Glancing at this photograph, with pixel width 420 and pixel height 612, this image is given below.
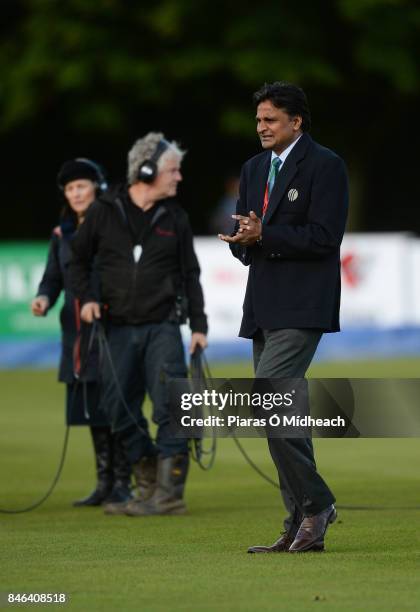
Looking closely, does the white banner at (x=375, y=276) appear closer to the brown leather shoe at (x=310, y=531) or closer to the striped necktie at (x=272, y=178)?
the striped necktie at (x=272, y=178)

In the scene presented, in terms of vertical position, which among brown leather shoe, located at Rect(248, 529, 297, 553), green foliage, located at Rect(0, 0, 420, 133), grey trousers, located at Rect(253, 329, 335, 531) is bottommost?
brown leather shoe, located at Rect(248, 529, 297, 553)

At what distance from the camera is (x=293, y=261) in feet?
25.7

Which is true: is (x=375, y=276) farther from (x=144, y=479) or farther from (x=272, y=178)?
(x=272, y=178)

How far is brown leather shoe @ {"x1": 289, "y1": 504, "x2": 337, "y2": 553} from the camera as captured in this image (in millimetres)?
7906

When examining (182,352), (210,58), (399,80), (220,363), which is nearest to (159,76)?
(210,58)

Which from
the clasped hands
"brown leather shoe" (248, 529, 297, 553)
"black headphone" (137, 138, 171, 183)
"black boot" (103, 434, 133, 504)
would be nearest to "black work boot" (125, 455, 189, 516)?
"black boot" (103, 434, 133, 504)

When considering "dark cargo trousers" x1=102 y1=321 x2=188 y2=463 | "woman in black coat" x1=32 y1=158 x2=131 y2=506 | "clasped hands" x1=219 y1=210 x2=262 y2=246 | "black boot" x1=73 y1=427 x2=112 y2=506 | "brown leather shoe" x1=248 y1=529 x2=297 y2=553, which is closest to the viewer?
"clasped hands" x1=219 y1=210 x2=262 y2=246

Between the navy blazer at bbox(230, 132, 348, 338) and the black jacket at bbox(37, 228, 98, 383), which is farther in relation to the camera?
the black jacket at bbox(37, 228, 98, 383)

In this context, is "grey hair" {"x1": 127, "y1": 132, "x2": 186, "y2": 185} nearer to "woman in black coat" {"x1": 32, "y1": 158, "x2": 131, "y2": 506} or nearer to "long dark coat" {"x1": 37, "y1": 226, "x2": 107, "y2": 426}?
"woman in black coat" {"x1": 32, "y1": 158, "x2": 131, "y2": 506}

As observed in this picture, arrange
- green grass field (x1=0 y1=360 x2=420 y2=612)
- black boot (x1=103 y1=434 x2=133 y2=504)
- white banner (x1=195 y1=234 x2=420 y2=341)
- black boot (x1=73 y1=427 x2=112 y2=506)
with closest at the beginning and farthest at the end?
green grass field (x1=0 y1=360 x2=420 y2=612), black boot (x1=103 y1=434 x2=133 y2=504), black boot (x1=73 y1=427 x2=112 y2=506), white banner (x1=195 y1=234 x2=420 y2=341)

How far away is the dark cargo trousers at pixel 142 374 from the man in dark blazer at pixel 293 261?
1.87 m

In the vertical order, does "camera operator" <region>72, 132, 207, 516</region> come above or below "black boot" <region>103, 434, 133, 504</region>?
above

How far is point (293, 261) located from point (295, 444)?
80 cm

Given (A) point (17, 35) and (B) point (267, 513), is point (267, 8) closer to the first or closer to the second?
(A) point (17, 35)
